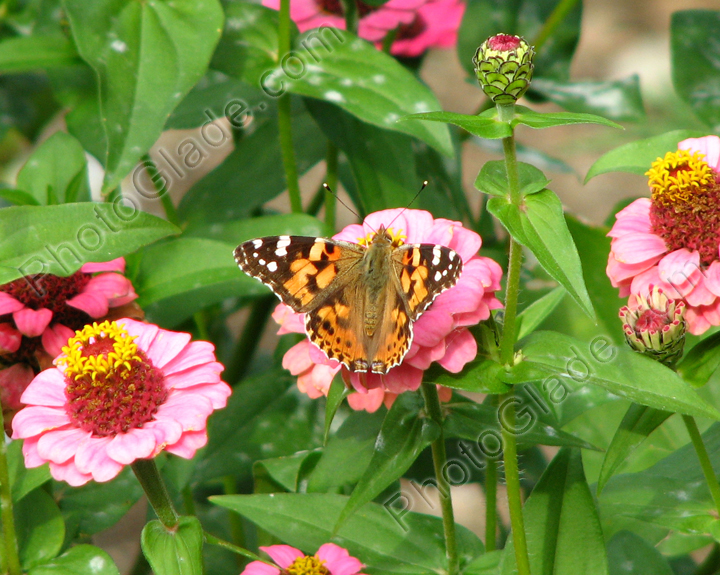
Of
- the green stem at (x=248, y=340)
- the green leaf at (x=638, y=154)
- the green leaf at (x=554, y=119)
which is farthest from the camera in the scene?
the green stem at (x=248, y=340)

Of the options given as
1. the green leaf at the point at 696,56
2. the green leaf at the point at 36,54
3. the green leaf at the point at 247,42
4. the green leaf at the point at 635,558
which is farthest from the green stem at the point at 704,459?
the green leaf at the point at 36,54

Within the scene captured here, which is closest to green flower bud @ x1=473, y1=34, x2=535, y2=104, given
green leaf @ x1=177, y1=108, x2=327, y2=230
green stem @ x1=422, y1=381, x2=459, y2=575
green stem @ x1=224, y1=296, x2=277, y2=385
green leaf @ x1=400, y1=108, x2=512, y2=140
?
green leaf @ x1=400, y1=108, x2=512, y2=140

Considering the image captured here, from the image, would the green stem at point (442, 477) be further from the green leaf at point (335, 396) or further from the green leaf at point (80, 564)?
the green leaf at point (80, 564)

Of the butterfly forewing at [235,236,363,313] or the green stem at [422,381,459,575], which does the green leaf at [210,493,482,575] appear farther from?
the butterfly forewing at [235,236,363,313]

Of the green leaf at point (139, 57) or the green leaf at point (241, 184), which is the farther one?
the green leaf at point (241, 184)

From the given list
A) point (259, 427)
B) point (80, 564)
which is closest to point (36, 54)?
point (259, 427)

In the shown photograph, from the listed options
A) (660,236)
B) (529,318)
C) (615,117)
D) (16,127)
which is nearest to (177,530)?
(529,318)
